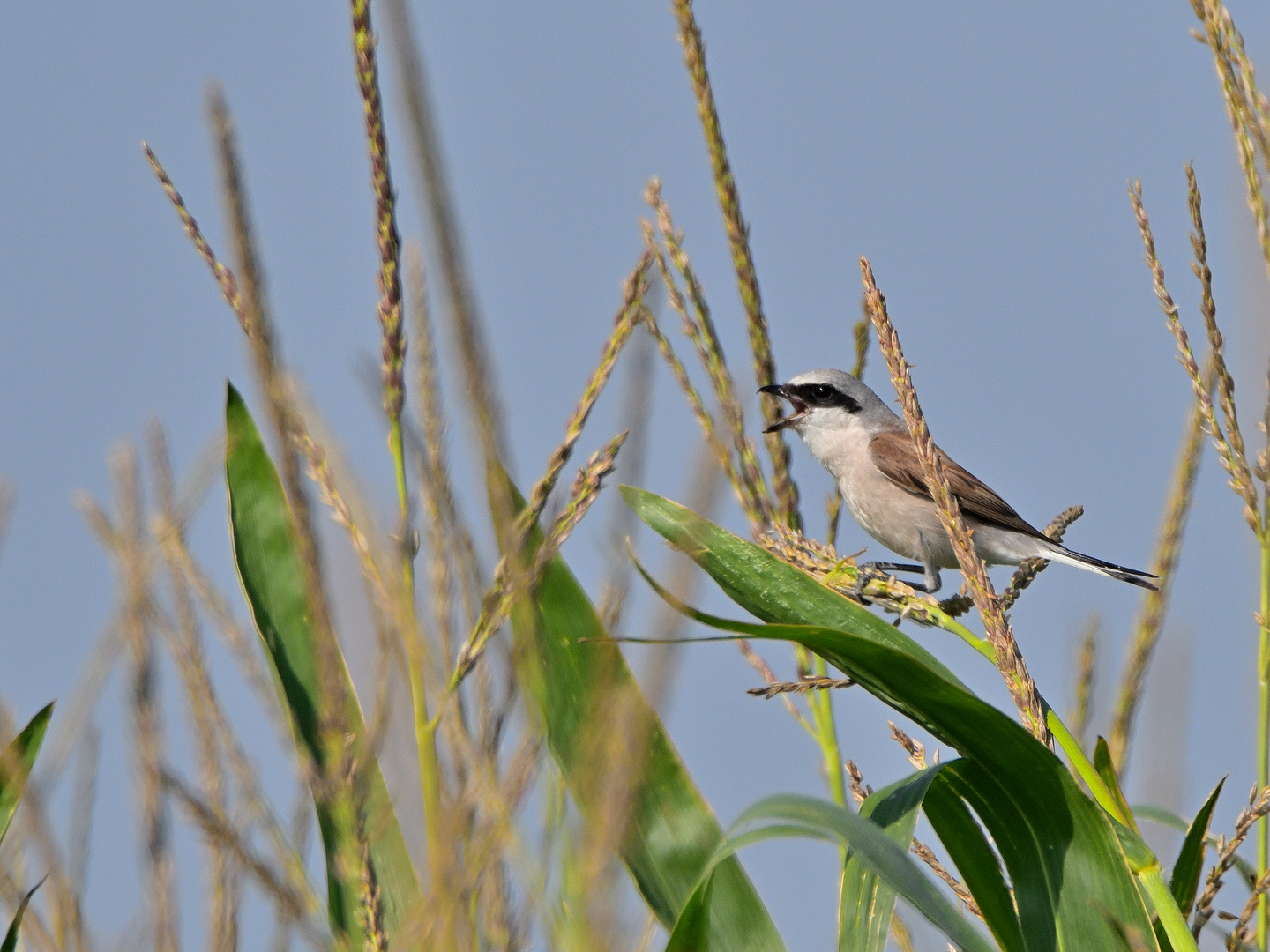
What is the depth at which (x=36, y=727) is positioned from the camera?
5.39ft

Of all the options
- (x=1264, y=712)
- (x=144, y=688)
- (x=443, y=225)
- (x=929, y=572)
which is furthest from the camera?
(x=929, y=572)

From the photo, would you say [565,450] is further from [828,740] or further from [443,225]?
[828,740]

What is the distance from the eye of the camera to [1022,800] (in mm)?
1495

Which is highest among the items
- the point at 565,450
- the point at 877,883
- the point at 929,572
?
the point at 565,450

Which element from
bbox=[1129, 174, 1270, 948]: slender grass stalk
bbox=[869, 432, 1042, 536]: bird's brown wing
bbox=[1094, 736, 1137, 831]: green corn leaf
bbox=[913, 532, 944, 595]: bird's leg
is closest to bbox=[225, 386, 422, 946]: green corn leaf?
bbox=[1094, 736, 1137, 831]: green corn leaf

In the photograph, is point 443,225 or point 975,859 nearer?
point 443,225

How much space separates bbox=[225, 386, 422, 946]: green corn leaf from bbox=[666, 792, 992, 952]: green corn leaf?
0.89 feet

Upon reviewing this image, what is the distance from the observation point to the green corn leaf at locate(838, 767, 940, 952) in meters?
1.34

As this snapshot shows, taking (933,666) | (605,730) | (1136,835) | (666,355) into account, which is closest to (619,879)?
(605,730)

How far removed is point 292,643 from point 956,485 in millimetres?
3400

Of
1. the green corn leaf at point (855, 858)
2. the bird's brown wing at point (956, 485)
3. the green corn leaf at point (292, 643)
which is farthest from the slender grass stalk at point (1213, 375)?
the bird's brown wing at point (956, 485)

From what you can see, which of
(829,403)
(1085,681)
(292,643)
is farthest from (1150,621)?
(829,403)

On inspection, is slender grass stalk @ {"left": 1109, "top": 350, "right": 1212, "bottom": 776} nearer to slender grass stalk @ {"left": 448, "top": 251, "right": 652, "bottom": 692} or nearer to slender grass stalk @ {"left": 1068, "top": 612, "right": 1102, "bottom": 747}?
slender grass stalk @ {"left": 1068, "top": 612, "right": 1102, "bottom": 747}

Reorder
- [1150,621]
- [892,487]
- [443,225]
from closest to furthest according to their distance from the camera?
[443,225] < [1150,621] < [892,487]
